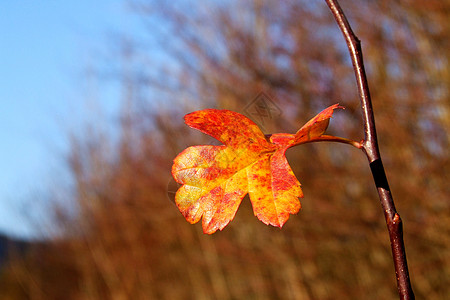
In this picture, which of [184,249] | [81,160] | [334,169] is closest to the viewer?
[334,169]

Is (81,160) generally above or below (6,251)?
above

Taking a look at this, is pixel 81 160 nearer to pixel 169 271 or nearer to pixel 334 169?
pixel 169 271

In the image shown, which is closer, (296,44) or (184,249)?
(296,44)

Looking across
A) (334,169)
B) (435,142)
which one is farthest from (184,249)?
(435,142)

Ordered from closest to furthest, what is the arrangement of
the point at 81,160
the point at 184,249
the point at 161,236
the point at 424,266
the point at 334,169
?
Result: the point at 424,266 → the point at 334,169 → the point at 184,249 → the point at 161,236 → the point at 81,160

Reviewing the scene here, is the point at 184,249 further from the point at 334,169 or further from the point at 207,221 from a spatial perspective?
the point at 207,221

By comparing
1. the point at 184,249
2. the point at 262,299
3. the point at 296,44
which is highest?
the point at 296,44
